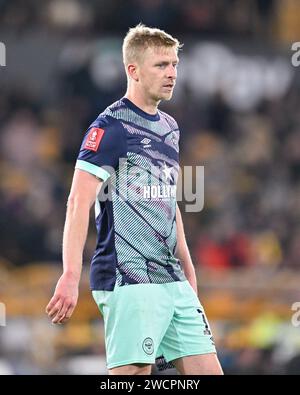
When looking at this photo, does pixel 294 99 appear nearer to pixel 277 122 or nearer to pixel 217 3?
pixel 277 122

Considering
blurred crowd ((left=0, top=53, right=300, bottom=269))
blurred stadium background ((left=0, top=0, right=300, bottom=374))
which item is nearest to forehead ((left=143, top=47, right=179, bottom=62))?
blurred stadium background ((left=0, top=0, right=300, bottom=374))

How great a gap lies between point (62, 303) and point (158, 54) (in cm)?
146

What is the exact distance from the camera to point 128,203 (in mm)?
5645

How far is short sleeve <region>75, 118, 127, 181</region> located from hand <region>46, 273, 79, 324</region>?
2.03ft

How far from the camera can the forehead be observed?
5.77m

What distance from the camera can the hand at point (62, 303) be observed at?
17.0 feet

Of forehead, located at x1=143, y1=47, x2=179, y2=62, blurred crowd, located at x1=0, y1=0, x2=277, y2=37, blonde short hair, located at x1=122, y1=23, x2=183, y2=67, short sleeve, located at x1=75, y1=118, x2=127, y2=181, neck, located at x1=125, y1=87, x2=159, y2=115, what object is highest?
blurred crowd, located at x1=0, y1=0, x2=277, y2=37

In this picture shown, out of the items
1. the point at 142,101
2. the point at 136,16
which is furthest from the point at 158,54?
the point at 136,16

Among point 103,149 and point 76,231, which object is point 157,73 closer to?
point 103,149

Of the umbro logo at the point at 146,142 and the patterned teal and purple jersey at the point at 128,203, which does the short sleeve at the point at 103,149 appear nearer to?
the patterned teal and purple jersey at the point at 128,203

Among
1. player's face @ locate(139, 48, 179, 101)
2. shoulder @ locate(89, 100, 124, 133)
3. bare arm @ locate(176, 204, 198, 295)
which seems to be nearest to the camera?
shoulder @ locate(89, 100, 124, 133)

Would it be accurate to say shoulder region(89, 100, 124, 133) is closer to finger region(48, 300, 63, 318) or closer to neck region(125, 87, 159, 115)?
neck region(125, 87, 159, 115)

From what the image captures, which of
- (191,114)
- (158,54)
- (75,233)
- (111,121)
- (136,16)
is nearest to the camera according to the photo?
(75,233)
